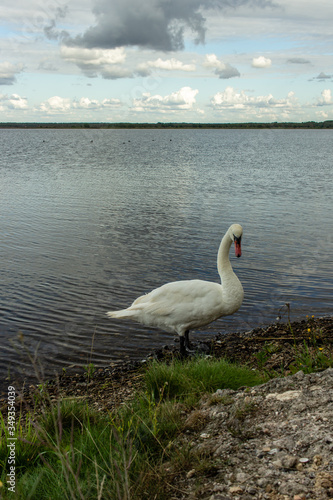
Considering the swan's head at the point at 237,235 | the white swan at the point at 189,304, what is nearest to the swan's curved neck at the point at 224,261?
the white swan at the point at 189,304

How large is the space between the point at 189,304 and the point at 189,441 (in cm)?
338

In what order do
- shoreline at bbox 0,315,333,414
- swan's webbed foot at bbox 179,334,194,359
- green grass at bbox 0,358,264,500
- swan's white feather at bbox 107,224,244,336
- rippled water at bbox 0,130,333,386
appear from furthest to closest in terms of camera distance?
rippled water at bbox 0,130,333,386 < swan's webbed foot at bbox 179,334,194,359 < swan's white feather at bbox 107,224,244,336 < shoreline at bbox 0,315,333,414 < green grass at bbox 0,358,264,500

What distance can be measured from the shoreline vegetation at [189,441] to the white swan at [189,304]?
139 cm

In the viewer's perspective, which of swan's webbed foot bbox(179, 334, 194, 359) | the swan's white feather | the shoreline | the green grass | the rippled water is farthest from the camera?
the rippled water

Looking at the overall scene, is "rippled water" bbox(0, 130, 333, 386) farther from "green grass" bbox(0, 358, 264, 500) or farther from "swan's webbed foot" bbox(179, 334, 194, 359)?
"green grass" bbox(0, 358, 264, 500)

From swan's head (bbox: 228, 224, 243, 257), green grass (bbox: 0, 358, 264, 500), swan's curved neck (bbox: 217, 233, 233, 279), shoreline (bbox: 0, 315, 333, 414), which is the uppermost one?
swan's head (bbox: 228, 224, 243, 257)

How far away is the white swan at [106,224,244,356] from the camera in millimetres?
7211

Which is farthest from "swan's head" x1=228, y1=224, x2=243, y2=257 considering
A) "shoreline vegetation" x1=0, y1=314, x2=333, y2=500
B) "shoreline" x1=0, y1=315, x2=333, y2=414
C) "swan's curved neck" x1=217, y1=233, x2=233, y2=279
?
"shoreline vegetation" x1=0, y1=314, x2=333, y2=500

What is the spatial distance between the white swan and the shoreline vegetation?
1.39 meters

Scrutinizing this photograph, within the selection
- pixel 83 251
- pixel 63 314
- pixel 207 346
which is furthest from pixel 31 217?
pixel 207 346

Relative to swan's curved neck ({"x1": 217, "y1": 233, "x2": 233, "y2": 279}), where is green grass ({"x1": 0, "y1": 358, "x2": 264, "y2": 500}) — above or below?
below

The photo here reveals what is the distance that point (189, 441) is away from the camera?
392 centimetres

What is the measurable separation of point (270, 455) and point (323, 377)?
1512 mm

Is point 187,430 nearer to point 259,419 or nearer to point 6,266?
point 259,419
